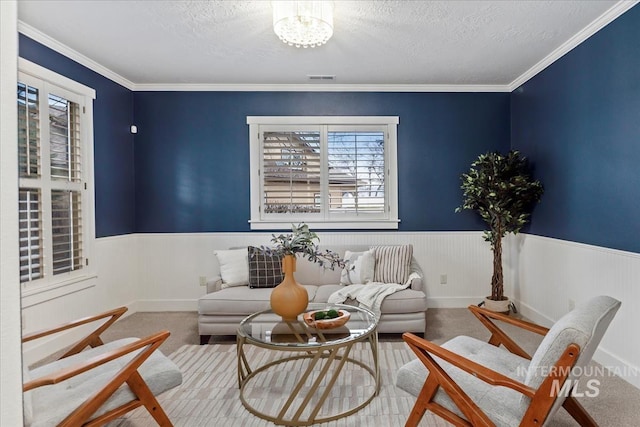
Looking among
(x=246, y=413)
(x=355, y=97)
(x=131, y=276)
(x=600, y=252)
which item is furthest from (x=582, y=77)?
(x=131, y=276)

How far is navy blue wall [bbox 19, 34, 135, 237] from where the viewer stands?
141 inches

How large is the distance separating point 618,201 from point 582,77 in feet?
3.83

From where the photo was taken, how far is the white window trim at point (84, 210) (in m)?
2.87

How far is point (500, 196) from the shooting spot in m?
3.66

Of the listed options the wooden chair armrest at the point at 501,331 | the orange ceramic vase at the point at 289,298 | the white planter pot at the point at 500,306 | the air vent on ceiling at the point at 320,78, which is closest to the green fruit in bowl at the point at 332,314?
the orange ceramic vase at the point at 289,298

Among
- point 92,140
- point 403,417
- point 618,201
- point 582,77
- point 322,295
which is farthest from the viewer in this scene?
point 92,140

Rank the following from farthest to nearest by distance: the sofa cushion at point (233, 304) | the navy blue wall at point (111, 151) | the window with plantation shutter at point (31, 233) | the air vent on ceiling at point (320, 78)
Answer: the air vent on ceiling at point (320, 78) → the navy blue wall at point (111, 151) → the sofa cushion at point (233, 304) → the window with plantation shutter at point (31, 233)

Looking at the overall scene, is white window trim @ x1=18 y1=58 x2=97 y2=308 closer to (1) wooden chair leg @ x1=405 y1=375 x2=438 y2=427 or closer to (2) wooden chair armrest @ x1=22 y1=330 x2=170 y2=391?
(2) wooden chair armrest @ x1=22 y1=330 x2=170 y2=391

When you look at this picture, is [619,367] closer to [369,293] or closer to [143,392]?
[369,293]

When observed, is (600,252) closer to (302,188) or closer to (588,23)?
(588,23)

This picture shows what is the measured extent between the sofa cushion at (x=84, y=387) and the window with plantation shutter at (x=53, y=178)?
146 cm

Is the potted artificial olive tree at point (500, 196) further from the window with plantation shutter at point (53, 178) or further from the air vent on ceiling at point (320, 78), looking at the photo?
the window with plantation shutter at point (53, 178)

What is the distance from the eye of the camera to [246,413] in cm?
209

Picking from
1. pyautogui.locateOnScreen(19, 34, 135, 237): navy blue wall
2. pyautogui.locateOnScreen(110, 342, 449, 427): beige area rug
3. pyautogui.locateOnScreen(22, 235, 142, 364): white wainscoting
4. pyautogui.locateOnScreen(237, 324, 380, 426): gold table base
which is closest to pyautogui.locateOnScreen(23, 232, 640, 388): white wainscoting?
pyautogui.locateOnScreen(22, 235, 142, 364): white wainscoting
